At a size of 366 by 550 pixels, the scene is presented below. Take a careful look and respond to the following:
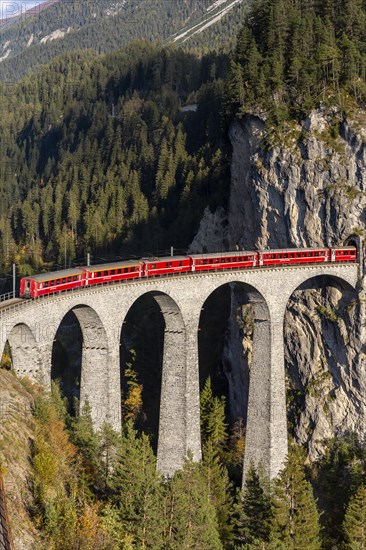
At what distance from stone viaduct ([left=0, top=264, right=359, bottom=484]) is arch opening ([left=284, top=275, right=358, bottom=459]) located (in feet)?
6.17

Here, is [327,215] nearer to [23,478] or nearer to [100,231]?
[23,478]

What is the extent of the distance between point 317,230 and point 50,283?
28.9 meters

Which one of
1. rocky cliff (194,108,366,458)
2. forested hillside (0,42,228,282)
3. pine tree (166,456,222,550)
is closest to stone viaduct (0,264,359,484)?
rocky cliff (194,108,366,458)

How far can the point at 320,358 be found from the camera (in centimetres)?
6681

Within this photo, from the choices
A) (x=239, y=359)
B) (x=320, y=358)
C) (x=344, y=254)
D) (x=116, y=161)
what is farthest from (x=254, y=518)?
(x=116, y=161)

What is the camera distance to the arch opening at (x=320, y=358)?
210ft

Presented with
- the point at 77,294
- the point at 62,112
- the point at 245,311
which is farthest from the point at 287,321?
the point at 62,112

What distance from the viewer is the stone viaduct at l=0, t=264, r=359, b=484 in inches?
1777

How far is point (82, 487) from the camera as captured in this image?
39375 mm

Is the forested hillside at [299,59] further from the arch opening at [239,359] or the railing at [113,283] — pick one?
the arch opening at [239,359]

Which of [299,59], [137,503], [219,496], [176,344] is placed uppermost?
[299,59]

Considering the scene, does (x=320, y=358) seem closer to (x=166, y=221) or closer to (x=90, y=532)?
(x=90, y=532)

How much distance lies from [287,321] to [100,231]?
5165cm

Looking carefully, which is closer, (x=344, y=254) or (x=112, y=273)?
(x=112, y=273)
